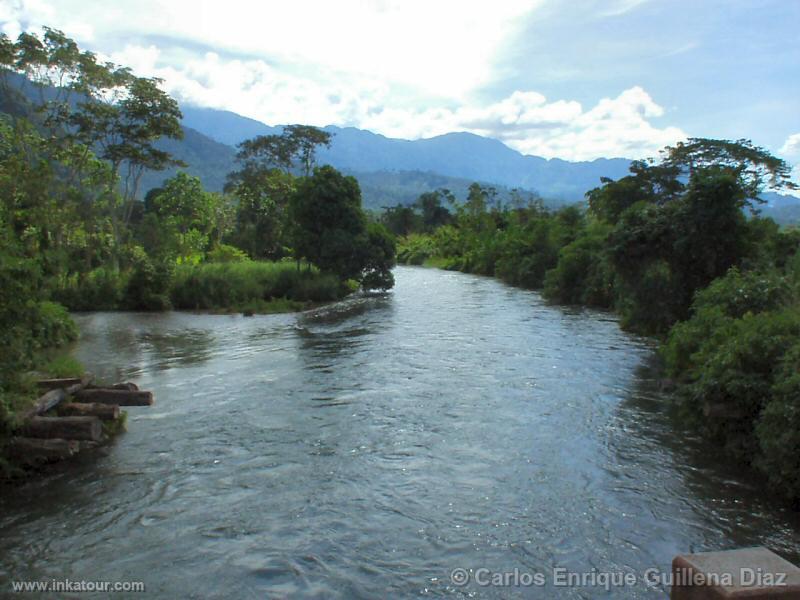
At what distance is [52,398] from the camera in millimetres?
9242

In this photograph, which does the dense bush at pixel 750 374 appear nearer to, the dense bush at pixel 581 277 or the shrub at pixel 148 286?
the dense bush at pixel 581 277

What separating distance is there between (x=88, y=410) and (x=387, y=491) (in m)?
4.76

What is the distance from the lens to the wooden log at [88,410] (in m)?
9.61

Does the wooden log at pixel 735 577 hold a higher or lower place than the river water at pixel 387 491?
higher

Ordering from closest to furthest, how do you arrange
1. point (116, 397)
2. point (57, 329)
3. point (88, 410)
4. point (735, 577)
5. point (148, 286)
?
point (735, 577)
point (88, 410)
point (116, 397)
point (57, 329)
point (148, 286)

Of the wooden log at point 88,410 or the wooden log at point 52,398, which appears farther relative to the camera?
the wooden log at point 88,410

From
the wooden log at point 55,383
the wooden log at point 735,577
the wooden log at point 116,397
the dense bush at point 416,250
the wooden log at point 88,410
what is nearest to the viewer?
the wooden log at point 735,577

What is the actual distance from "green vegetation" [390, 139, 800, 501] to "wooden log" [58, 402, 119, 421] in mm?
8785

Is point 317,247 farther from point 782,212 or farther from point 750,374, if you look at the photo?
point 782,212

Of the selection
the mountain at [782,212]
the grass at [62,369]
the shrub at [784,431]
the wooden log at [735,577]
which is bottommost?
the grass at [62,369]

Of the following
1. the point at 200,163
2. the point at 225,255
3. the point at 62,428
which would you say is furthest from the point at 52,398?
the point at 200,163

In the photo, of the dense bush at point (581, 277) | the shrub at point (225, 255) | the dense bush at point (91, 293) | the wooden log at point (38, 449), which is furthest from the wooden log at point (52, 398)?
the shrub at point (225, 255)

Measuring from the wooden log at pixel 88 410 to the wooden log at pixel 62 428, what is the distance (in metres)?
0.75

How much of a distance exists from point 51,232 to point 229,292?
26.6 feet
